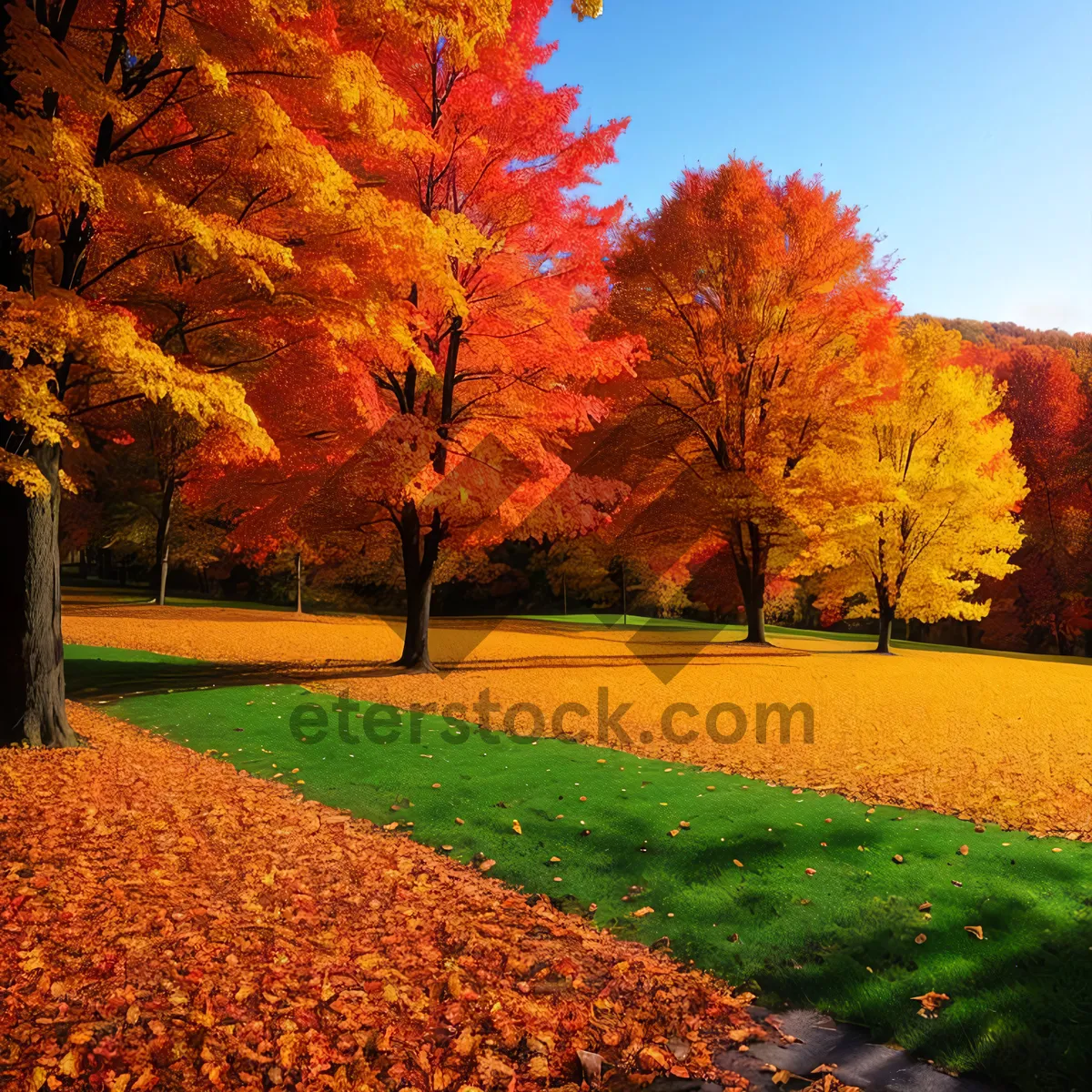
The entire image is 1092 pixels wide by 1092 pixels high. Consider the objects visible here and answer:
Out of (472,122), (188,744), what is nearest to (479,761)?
(188,744)

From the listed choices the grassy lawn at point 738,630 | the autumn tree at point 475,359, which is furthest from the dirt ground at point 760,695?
the autumn tree at point 475,359

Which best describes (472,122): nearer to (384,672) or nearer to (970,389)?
(384,672)

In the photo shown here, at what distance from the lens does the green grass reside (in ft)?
13.4

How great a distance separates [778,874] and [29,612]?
7634 mm

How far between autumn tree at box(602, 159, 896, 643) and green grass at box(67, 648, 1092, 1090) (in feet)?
42.3

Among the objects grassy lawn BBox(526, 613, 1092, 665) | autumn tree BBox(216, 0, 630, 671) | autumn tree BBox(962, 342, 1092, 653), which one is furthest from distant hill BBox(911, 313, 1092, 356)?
autumn tree BBox(216, 0, 630, 671)

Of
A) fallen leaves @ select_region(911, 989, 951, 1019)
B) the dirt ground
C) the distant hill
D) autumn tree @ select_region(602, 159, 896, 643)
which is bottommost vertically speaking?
fallen leaves @ select_region(911, 989, 951, 1019)

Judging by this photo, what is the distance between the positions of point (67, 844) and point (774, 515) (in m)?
17.7

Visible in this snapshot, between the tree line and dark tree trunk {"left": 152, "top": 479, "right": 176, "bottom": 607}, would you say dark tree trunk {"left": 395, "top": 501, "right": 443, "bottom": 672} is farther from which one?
dark tree trunk {"left": 152, "top": 479, "right": 176, "bottom": 607}

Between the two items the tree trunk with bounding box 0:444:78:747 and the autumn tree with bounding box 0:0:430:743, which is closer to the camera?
the autumn tree with bounding box 0:0:430:743

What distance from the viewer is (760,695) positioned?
13906mm

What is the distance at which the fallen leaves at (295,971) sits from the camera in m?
3.53

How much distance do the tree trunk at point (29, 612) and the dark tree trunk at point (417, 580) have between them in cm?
806

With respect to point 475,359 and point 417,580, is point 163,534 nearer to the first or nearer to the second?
point 417,580
